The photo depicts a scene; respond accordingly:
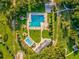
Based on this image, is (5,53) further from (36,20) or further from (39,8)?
(39,8)

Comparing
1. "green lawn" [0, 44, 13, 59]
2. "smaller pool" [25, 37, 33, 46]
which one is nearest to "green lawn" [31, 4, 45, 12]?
"smaller pool" [25, 37, 33, 46]

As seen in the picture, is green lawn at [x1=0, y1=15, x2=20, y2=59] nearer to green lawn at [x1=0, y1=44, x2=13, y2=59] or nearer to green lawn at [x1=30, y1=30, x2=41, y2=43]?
green lawn at [x1=0, y1=44, x2=13, y2=59]

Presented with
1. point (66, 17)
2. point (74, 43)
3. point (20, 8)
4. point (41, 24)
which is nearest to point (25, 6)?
point (20, 8)

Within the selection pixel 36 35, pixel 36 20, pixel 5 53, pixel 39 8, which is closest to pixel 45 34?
pixel 36 35

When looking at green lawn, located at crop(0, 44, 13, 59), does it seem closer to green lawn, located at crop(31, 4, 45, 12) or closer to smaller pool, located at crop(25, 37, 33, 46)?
smaller pool, located at crop(25, 37, 33, 46)

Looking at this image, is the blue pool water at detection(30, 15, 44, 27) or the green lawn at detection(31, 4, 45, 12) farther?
the blue pool water at detection(30, 15, 44, 27)

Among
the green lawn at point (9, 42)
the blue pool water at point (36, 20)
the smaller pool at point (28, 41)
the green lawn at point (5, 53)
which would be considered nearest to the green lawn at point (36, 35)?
the smaller pool at point (28, 41)

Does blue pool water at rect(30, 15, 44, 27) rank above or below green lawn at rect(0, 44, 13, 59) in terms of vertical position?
above

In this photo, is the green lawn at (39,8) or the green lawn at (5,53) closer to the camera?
the green lawn at (39,8)

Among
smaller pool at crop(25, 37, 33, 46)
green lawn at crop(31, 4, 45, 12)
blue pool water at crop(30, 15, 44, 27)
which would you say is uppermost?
green lawn at crop(31, 4, 45, 12)

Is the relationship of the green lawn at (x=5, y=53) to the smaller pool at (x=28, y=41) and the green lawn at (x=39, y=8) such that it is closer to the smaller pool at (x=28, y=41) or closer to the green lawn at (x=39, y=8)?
the smaller pool at (x=28, y=41)

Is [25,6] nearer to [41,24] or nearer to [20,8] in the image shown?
[20,8]
